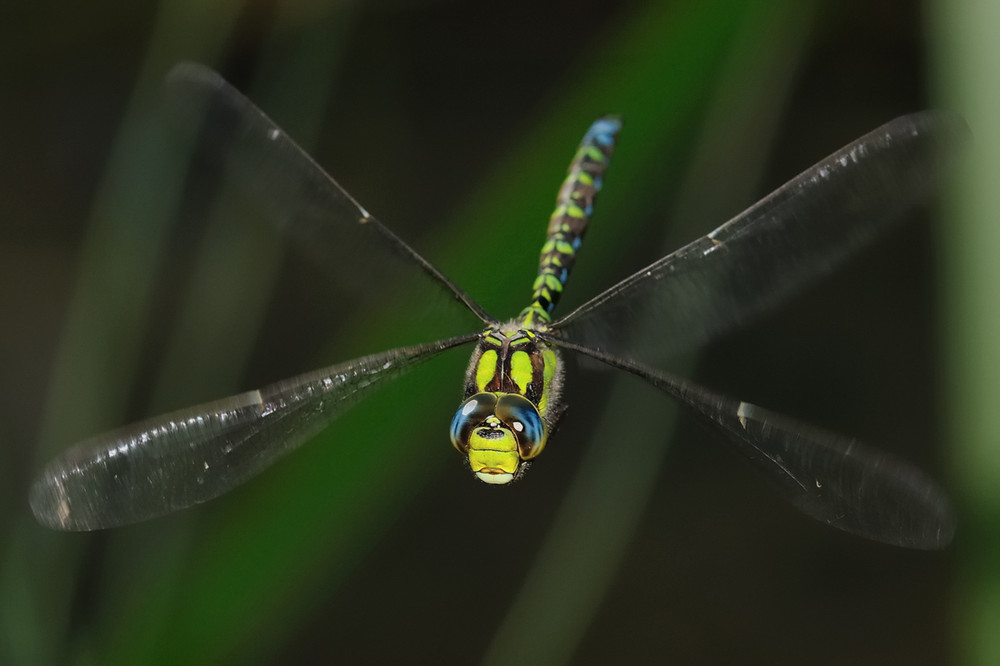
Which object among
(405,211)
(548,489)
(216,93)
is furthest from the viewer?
(405,211)

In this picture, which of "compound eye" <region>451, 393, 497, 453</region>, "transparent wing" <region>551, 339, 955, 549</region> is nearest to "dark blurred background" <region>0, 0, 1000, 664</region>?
"compound eye" <region>451, 393, 497, 453</region>

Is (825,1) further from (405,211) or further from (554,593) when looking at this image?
(554,593)

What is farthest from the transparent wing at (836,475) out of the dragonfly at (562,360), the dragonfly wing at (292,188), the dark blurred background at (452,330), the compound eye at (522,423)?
the dragonfly wing at (292,188)

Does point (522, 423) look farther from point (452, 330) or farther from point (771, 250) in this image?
point (771, 250)

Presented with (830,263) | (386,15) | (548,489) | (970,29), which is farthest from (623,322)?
(386,15)

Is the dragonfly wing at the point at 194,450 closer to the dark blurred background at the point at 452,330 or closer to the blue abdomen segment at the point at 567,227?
the dark blurred background at the point at 452,330

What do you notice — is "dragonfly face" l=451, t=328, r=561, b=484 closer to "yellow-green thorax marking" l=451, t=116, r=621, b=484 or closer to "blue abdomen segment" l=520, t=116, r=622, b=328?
"yellow-green thorax marking" l=451, t=116, r=621, b=484
